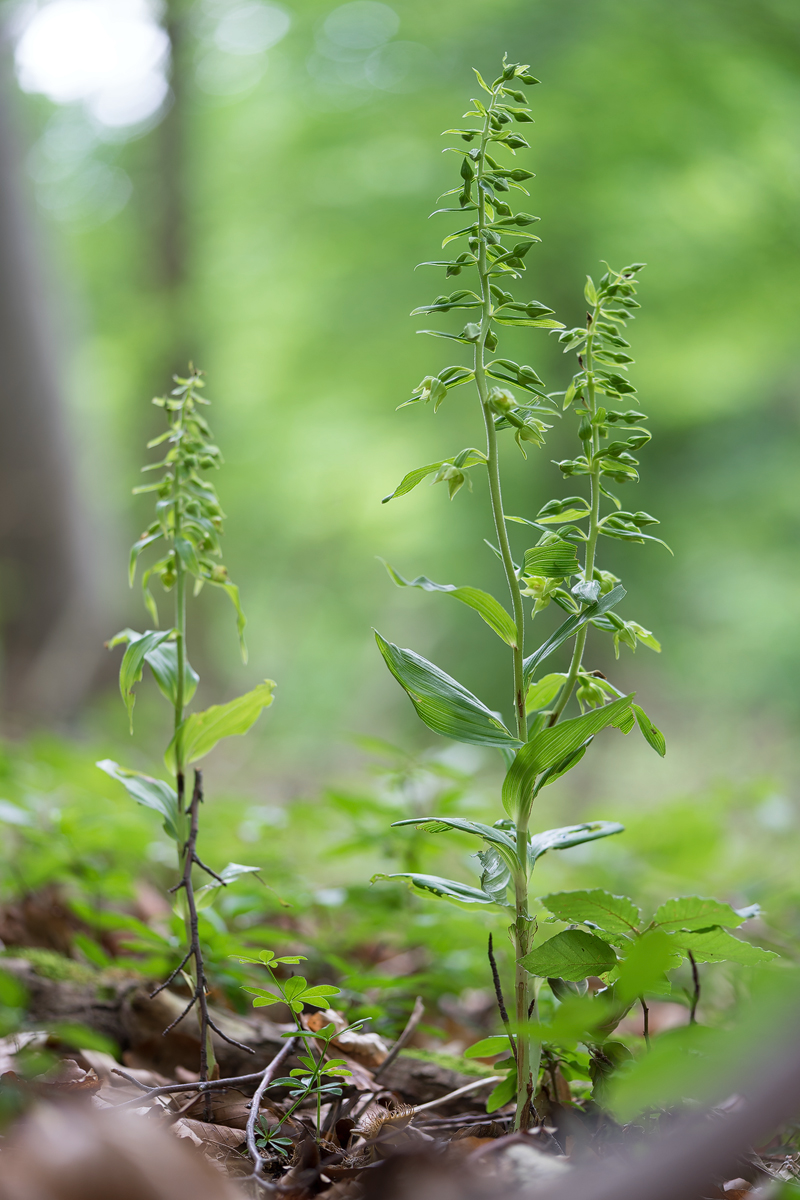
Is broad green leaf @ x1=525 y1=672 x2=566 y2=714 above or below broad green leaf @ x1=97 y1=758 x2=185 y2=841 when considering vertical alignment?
above

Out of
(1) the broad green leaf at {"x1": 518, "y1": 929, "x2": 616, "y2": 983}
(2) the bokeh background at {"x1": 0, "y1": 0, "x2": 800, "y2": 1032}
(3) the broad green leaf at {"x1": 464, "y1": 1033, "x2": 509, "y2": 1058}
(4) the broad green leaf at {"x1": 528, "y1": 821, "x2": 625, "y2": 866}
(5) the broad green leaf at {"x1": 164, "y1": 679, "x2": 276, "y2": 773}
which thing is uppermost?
(2) the bokeh background at {"x1": 0, "y1": 0, "x2": 800, "y2": 1032}

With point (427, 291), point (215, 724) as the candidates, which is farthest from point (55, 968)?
point (427, 291)

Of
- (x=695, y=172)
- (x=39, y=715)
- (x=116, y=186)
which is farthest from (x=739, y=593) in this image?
(x=116, y=186)

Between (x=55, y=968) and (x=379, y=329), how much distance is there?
19.4 ft

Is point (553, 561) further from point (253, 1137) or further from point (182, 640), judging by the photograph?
point (253, 1137)

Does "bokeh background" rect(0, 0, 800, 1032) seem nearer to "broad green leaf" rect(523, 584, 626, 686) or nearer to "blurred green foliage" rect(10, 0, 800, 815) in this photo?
"blurred green foliage" rect(10, 0, 800, 815)

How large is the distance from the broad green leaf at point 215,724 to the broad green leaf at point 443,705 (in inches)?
10.1

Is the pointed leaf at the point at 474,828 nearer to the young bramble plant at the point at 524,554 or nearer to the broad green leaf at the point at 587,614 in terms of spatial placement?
the young bramble plant at the point at 524,554

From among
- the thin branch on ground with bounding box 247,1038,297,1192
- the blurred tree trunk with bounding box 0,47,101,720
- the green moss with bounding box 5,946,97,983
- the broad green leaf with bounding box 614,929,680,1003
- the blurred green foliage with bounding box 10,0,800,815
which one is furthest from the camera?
the blurred tree trunk with bounding box 0,47,101,720

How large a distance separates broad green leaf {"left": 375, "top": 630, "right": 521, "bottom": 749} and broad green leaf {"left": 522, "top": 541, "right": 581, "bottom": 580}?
0.55ft

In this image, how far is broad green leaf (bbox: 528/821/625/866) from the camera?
0.98 meters

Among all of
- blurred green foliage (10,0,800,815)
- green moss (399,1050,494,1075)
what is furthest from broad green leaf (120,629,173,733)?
blurred green foliage (10,0,800,815)

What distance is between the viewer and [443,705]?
0.95m

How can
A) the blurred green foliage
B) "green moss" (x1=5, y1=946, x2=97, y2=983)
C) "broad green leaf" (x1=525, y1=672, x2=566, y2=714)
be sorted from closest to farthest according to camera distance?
"broad green leaf" (x1=525, y1=672, x2=566, y2=714) < "green moss" (x1=5, y1=946, x2=97, y2=983) < the blurred green foliage
